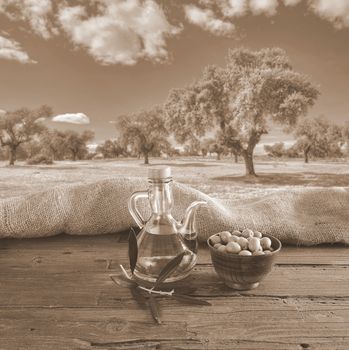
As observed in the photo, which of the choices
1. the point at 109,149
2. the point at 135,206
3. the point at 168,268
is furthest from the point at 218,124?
the point at 168,268

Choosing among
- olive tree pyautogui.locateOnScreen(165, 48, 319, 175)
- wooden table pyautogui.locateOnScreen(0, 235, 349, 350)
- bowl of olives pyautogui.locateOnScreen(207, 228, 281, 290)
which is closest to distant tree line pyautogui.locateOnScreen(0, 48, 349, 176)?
olive tree pyautogui.locateOnScreen(165, 48, 319, 175)

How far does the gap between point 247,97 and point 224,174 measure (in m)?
0.40

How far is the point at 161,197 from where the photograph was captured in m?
0.60

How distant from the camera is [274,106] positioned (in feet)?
5.28

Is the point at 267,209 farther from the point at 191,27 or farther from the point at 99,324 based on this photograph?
the point at 191,27

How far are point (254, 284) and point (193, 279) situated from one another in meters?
0.11

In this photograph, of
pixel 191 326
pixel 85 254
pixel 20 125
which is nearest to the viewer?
pixel 191 326

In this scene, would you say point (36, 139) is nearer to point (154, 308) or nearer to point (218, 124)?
point (218, 124)

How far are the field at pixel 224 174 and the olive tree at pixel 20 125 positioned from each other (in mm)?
117

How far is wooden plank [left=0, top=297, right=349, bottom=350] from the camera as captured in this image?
1.34ft

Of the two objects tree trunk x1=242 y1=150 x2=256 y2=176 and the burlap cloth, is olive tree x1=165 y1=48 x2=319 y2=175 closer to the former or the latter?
tree trunk x1=242 y1=150 x2=256 y2=176

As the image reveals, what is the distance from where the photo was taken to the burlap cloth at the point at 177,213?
0.83 metres

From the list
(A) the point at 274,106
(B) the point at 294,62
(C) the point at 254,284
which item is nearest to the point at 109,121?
(A) the point at 274,106

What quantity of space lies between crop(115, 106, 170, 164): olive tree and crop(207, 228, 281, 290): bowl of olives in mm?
1267
